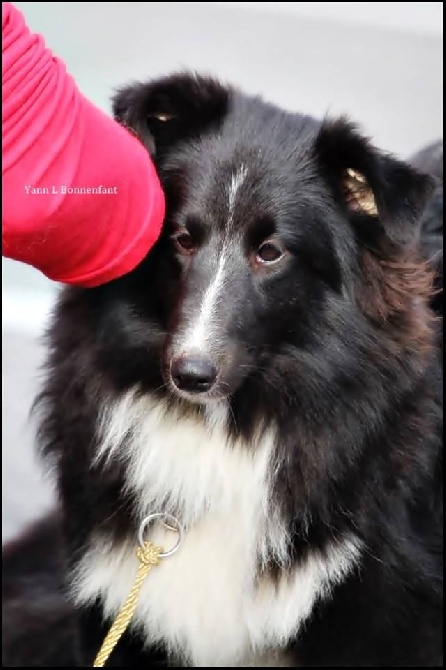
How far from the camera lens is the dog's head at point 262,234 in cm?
191

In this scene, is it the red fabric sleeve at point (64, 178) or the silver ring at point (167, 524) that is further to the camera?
the silver ring at point (167, 524)

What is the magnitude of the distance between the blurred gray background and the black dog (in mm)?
1117

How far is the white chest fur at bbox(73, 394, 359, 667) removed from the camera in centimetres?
211

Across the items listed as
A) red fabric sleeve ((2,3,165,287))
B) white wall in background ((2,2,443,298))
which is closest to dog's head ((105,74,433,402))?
red fabric sleeve ((2,3,165,287))

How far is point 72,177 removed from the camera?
1681 mm

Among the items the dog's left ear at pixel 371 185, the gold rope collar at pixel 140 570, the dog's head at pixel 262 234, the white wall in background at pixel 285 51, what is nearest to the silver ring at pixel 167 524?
the gold rope collar at pixel 140 570

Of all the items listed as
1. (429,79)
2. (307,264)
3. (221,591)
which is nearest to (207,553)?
(221,591)

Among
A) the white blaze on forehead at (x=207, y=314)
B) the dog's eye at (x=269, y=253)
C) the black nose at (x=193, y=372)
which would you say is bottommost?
the black nose at (x=193, y=372)

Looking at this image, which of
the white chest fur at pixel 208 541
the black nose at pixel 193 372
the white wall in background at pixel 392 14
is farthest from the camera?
the white wall in background at pixel 392 14

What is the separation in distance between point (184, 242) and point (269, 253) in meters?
0.17

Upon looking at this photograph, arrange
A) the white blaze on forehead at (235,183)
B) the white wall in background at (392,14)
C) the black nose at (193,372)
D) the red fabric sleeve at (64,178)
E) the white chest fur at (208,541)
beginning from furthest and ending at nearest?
the white wall in background at (392,14), the white chest fur at (208,541), the white blaze on forehead at (235,183), the black nose at (193,372), the red fabric sleeve at (64,178)

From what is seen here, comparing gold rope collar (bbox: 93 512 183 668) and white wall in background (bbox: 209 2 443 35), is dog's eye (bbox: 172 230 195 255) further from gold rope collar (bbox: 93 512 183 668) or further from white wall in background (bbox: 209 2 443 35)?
white wall in background (bbox: 209 2 443 35)

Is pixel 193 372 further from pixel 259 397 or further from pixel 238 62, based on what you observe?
pixel 238 62

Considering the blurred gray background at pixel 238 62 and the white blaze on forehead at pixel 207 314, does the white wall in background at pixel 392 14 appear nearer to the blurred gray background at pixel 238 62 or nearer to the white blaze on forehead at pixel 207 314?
the blurred gray background at pixel 238 62
